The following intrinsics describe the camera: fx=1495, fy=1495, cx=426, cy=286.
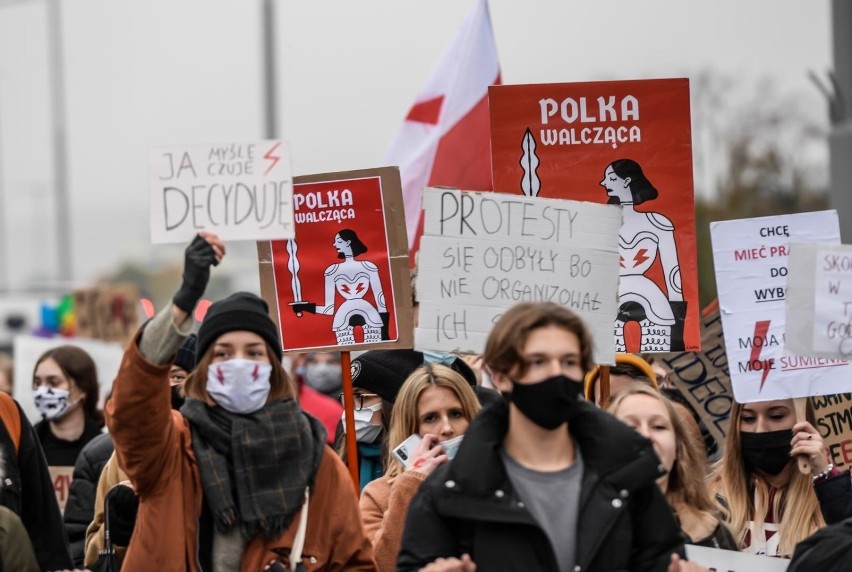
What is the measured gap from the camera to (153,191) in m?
4.60

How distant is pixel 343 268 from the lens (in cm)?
594

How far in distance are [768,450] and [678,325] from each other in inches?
27.2

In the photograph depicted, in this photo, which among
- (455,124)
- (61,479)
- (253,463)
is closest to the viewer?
(253,463)

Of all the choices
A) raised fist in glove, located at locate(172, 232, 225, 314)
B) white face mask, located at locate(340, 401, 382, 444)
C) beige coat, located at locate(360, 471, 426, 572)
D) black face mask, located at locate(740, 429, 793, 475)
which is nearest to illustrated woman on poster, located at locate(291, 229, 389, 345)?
white face mask, located at locate(340, 401, 382, 444)

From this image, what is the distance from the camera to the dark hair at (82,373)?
7633mm

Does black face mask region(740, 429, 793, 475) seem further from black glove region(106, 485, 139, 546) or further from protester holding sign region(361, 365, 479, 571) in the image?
black glove region(106, 485, 139, 546)

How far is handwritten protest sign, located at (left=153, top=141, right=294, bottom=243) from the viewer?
454 centimetres

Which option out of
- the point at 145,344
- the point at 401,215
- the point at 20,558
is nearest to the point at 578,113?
the point at 401,215

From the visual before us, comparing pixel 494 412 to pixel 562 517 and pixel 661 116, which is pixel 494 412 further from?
pixel 661 116

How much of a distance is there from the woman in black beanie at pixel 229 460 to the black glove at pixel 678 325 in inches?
71.9

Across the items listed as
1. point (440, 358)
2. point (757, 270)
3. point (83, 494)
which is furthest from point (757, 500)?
point (83, 494)

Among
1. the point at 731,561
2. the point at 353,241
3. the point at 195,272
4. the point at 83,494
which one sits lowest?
the point at 731,561

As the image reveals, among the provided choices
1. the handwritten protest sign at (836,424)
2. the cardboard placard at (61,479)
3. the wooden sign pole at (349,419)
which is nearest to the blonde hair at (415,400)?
the wooden sign pole at (349,419)

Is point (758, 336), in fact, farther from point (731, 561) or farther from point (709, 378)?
point (731, 561)
